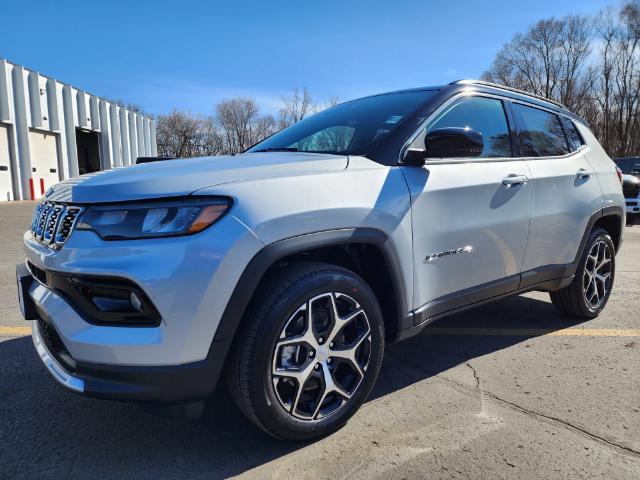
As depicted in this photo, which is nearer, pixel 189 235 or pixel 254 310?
pixel 189 235

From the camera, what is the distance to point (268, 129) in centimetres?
5700

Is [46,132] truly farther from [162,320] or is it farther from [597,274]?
[162,320]

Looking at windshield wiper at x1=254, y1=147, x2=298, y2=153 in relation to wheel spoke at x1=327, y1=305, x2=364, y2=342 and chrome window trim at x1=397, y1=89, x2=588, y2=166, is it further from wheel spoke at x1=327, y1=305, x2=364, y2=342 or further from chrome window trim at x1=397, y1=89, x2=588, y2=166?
wheel spoke at x1=327, y1=305, x2=364, y2=342

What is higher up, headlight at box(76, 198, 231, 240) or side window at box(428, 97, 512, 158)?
side window at box(428, 97, 512, 158)

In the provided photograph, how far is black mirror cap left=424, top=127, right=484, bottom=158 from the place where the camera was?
2.47 meters

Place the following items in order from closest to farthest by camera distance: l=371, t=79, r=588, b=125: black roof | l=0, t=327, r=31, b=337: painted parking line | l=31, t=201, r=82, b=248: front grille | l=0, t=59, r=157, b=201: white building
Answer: l=31, t=201, r=82, b=248: front grille
l=371, t=79, r=588, b=125: black roof
l=0, t=327, r=31, b=337: painted parking line
l=0, t=59, r=157, b=201: white building

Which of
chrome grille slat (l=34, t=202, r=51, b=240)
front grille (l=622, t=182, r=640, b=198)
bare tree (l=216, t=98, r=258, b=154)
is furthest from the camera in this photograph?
bare tree (l=216, t=98, r=258, b=154)

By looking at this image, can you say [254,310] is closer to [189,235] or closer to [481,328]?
[189,235]

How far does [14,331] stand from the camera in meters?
3.79

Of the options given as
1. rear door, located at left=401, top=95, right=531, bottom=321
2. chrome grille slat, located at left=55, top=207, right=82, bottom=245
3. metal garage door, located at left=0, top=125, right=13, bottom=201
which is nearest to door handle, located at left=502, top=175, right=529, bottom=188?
rear door, located at left=401, top=95, right=531, bottom=321

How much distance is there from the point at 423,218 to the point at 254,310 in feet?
3.50

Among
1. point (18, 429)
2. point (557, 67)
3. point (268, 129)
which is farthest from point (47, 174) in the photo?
point (557, 67)

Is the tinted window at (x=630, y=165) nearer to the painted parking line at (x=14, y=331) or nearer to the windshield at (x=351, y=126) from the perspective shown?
the windshield at (x=351, y=126)

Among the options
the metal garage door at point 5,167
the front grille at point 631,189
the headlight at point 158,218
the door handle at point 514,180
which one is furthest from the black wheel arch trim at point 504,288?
Answer: the metal garage door at point 5,167
